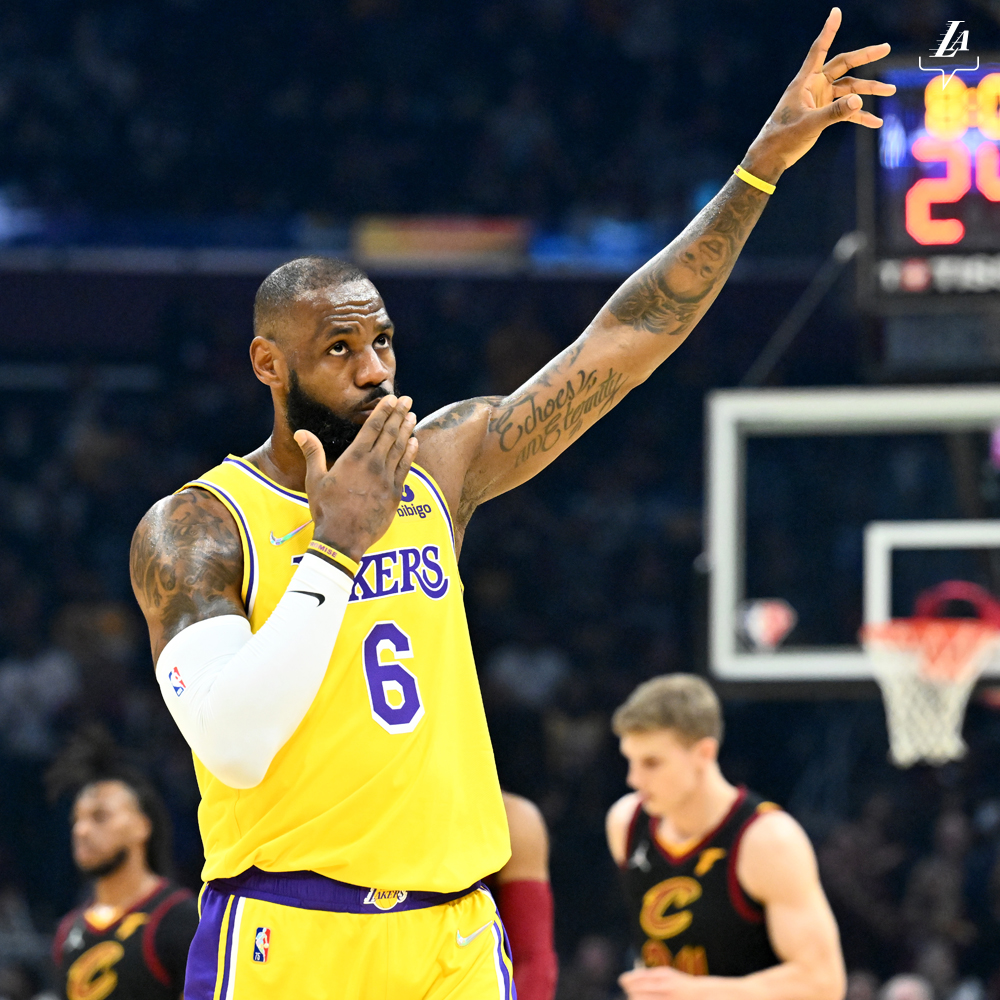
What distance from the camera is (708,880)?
4.79 meters

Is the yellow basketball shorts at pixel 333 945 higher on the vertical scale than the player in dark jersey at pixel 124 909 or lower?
higher

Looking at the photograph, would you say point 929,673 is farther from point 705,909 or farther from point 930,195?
point 705,909

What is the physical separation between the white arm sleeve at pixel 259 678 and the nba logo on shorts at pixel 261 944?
0.32m

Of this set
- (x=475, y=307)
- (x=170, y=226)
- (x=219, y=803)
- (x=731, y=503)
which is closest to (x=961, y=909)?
(x=731, y=503)

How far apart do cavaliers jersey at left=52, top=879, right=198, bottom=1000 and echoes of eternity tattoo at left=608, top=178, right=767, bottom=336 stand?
3253 millimetres

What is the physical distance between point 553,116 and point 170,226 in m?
4.11

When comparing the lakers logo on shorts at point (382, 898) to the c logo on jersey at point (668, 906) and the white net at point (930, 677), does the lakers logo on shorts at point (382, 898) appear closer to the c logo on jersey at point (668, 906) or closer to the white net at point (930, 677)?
the c logo on jersey at point (668, 906)

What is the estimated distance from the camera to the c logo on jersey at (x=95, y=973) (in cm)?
573

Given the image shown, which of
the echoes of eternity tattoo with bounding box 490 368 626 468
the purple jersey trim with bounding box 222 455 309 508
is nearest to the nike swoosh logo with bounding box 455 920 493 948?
the purple jersey trim with bounding box 222 455 309 508

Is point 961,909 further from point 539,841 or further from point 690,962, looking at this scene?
point 539,841

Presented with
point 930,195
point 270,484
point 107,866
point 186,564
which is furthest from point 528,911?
point 930,195

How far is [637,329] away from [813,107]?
23.0 inches

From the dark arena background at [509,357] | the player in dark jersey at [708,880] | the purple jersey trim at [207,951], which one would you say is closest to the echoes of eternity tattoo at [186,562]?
the purple jersey trim at [207,951]

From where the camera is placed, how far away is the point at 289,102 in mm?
14859
